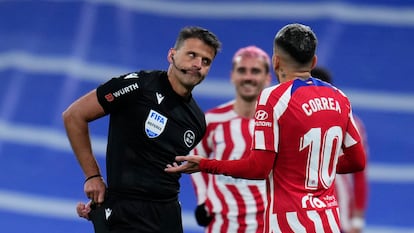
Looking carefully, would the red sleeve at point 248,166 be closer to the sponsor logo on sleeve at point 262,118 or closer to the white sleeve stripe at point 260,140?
the white sleeve stripe at point 260,140

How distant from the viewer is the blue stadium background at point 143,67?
849 cm

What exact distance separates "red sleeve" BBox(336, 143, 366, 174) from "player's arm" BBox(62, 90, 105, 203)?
44.8 inches

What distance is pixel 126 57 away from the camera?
10023 mm

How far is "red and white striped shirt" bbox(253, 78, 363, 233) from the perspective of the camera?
422cm

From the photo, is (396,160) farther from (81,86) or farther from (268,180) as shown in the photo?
(268,180)

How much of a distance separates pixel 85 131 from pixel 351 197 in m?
2.07

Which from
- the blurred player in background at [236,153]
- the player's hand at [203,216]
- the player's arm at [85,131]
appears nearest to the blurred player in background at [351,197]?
the blurred player in background at [236,153]

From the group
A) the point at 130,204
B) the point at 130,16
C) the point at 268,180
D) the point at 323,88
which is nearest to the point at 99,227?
the point at 130,204

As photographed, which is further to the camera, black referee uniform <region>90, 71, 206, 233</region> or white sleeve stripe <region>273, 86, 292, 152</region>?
black referee uniform <region>90, 71, 206, 233</region>

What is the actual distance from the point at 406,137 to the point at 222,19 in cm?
253

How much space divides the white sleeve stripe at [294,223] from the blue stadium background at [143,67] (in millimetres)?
3912

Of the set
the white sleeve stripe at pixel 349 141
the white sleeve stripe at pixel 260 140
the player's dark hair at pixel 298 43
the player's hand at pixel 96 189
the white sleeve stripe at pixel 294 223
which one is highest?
the player's dark hair at pixel 298 43

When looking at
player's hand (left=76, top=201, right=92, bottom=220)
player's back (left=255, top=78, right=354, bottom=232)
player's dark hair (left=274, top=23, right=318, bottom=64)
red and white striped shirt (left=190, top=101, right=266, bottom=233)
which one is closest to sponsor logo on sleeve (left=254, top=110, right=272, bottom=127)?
player's back (left=255, top=78, right=354, bottom=232)

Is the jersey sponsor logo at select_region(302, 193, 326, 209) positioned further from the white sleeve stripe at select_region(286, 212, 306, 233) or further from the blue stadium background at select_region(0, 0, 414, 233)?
the blue stadium background at select_region(0, 0, 414, 233)
